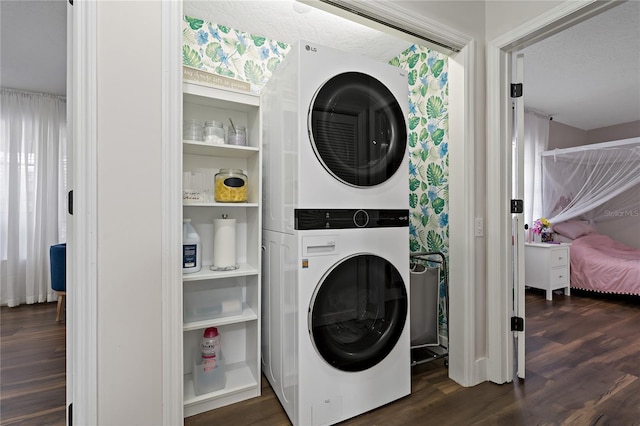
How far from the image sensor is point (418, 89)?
8.38 ft

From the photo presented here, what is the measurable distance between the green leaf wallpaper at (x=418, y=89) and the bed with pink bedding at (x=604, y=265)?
2.77 m

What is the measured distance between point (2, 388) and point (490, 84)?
3435 millimetres

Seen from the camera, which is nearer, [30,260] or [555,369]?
[555,369]

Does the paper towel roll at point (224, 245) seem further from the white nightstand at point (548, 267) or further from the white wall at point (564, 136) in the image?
the white wall at point (564, 136)

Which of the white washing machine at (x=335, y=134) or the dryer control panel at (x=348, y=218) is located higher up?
the white washing machine at (x=335, y=134)

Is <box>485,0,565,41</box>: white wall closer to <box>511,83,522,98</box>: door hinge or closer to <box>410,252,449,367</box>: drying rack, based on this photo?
<box>511,83,522,98</box>: door hinge

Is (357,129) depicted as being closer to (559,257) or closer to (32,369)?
(32,369)

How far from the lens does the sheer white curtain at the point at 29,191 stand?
3.49m

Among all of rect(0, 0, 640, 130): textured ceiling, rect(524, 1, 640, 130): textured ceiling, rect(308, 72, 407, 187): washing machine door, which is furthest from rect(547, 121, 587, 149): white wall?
rect(308, 72, 407, 187): washing machine door

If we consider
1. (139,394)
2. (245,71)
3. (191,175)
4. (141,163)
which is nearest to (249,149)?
(191,175)

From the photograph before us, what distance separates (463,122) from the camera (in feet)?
6.04

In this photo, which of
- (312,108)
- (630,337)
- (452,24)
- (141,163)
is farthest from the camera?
(630,337)

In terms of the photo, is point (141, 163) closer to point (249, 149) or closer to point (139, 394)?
point (249, 149)

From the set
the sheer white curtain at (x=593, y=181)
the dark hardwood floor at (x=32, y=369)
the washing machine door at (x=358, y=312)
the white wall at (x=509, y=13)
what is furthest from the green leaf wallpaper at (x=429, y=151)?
the sheer white curtain at (x=593, y=181)
